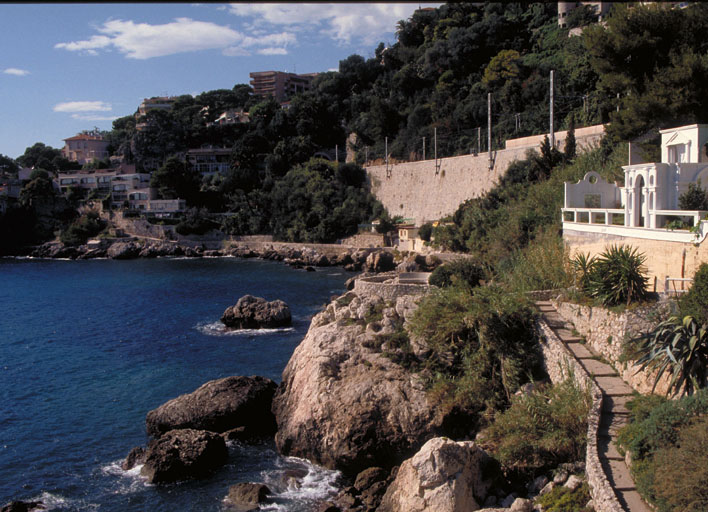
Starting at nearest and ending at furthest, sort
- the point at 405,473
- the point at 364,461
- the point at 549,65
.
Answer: the point at 405,473
the point at 364,461
the point at 549,65

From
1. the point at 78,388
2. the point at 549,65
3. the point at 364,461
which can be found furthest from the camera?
the point at 549,65

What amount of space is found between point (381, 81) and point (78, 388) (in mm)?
59670

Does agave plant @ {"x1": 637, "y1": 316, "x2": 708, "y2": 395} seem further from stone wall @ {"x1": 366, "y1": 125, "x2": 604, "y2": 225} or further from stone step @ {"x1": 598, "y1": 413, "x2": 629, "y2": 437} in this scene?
stone wall @ {"x1": 366, "y1": 125, "x2": 604, "y2": 225}

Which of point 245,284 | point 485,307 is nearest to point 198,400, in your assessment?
point 485,307

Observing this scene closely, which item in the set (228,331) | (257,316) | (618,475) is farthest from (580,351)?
(228,331)

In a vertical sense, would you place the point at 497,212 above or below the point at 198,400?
above

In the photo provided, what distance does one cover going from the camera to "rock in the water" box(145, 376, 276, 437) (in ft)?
51.3

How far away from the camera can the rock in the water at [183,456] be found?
43.2 ft

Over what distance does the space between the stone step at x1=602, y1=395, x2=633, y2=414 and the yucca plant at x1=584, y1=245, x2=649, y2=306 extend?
2.38 m

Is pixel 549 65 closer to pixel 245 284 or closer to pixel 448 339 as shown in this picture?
pixel 245 284

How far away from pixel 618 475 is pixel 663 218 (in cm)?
772

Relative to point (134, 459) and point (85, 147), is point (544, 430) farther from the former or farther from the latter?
point (85, 147)

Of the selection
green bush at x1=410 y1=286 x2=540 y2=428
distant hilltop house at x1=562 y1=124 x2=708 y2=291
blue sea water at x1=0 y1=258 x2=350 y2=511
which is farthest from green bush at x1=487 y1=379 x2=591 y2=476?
blue sea water at x1=0 y1=258 x2=350 y2=511

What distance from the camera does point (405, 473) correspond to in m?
10.8
